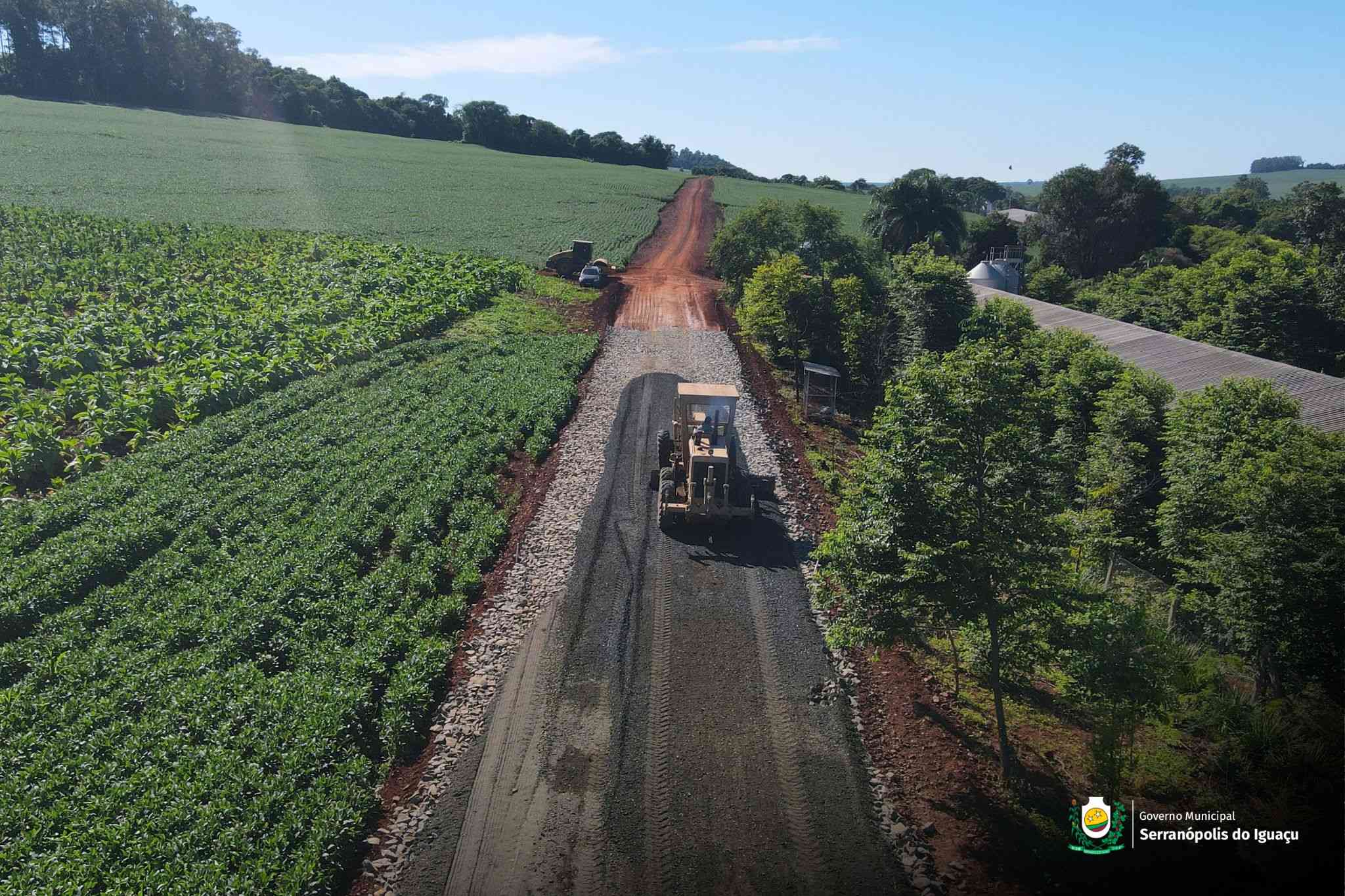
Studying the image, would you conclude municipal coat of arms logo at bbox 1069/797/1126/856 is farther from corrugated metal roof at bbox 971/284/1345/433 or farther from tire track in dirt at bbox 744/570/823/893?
corrugated metal roof at bbox 971/284/1345/433

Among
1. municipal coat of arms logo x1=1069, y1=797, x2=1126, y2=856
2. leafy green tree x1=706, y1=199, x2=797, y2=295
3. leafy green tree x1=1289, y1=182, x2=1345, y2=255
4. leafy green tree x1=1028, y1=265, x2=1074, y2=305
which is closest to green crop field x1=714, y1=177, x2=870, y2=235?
leafy green tree x1=1028, y1=265, x2=1074, y2=305

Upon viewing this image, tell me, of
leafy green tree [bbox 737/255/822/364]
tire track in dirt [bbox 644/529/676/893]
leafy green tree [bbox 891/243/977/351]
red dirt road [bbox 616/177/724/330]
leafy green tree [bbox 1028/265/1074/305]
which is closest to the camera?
tire track in dirt [bbox 644/529/676/893]

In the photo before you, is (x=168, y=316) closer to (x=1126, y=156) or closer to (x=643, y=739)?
(x=643, y=739)

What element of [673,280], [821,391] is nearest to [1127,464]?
[821,391]

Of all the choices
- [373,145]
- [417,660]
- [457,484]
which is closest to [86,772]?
[417,660]

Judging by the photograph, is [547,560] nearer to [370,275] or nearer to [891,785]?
[891,785]

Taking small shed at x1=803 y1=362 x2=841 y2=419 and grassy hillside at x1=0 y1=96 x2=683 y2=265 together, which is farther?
grassy hillside at x1=0 y1=96 x2=683 y2=265

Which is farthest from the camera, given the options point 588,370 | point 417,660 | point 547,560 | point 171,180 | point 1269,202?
point 1269,202
